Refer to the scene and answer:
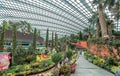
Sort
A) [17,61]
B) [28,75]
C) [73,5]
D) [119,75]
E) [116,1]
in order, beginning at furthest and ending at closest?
[73,5] < [116,1] < [17,61] < [28,75] < [119,75]

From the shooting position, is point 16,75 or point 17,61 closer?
point 16,75

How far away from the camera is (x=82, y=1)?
4516 centimetres

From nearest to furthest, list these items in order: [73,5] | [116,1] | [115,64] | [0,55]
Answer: [0,55] < [115,64] < [116,1] < [73,5]

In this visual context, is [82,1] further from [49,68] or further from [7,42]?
[49,68]

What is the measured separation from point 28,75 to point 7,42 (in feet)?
103

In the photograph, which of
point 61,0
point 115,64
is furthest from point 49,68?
point 61,0

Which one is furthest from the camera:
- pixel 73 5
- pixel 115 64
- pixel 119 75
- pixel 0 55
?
pixel 73 5

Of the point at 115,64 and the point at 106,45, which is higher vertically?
the point at 106,45

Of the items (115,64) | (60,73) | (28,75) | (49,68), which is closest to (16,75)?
(28,75)

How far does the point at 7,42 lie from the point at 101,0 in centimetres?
2617

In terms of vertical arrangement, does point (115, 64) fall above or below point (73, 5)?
below

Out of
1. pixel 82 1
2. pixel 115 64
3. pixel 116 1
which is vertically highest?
pixel 82 1

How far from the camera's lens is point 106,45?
3344 centimetres

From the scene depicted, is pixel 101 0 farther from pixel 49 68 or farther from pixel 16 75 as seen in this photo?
pixel 16 75
